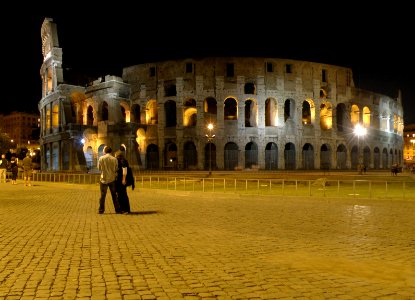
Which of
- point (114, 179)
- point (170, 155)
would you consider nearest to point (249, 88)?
point (170, 155)

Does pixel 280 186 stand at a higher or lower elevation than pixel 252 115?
lower

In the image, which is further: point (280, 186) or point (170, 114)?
point (170, 114)

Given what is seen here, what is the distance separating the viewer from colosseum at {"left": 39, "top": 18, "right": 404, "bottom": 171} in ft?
161

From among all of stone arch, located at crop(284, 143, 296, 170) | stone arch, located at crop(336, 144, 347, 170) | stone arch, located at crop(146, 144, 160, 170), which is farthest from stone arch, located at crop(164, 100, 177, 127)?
stone arch, located at crop(336, 144, 347, 170)

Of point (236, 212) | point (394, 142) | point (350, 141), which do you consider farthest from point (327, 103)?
point (236, 212)

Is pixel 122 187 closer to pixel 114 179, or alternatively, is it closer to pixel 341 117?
pixel 114 179

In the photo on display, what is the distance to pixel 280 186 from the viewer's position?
21.1 metres

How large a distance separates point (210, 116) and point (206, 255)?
44955 millimetres

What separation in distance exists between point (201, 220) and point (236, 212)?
2003 mm

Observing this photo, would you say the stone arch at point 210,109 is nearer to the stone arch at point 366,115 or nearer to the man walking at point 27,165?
the stone arch at point 366,115

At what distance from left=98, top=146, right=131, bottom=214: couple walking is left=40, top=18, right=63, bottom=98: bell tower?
4620 cm

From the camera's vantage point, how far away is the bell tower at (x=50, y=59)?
54688 millimetres

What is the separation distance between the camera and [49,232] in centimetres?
833

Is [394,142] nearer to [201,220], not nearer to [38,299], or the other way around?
[201,220]
